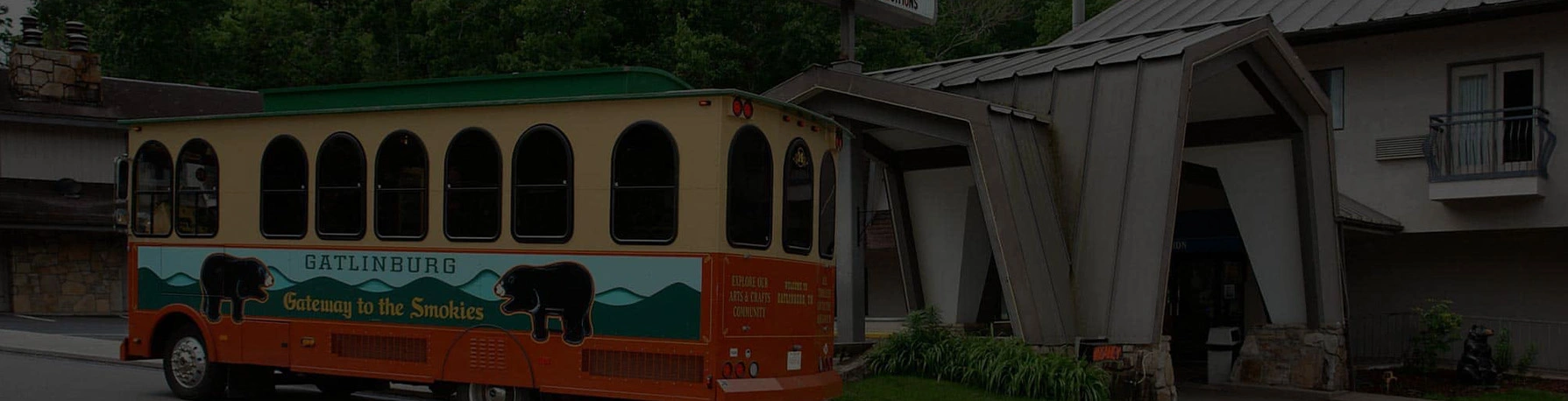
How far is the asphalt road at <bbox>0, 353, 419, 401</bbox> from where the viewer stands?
1328 cm

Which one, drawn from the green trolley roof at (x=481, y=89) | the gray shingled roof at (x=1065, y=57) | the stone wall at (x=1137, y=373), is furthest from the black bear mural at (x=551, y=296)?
the gray shingled roof at (x=1065, y=57)

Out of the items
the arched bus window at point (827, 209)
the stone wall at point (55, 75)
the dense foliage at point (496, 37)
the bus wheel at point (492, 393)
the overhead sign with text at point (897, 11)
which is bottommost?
the bus wheel at point (492, 393)

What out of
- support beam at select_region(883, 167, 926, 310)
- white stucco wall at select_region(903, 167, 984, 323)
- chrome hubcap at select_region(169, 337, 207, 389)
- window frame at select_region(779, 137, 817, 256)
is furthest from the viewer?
support beam at select_region(883, 167, 926, 310)

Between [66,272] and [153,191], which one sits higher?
[153,191]

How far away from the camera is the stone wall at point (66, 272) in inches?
1156

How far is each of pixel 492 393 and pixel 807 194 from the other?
3196 millimetres

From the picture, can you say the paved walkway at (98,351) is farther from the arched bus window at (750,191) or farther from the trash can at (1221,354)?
the arched bus window at (750,191)

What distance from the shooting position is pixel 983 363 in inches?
553

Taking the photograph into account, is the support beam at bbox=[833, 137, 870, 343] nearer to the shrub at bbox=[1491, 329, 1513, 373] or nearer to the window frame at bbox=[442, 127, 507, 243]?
the window frame at bbox=[442, 127, 507, 243]

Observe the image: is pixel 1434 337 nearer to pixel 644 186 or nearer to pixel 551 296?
pixel 644 186

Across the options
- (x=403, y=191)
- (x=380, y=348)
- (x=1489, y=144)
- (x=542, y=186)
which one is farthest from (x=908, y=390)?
(x=1489, y=144)

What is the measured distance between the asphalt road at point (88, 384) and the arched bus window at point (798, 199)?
209 inches

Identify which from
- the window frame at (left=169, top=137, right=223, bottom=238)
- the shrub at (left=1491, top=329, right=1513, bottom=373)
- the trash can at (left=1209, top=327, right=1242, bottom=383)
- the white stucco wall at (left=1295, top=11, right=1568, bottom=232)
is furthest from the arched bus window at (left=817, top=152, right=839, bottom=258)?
the shrub at (left=1491, top=329, right=1513, bottom=373)

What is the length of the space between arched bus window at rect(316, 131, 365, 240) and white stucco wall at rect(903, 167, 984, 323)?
9122 mm
